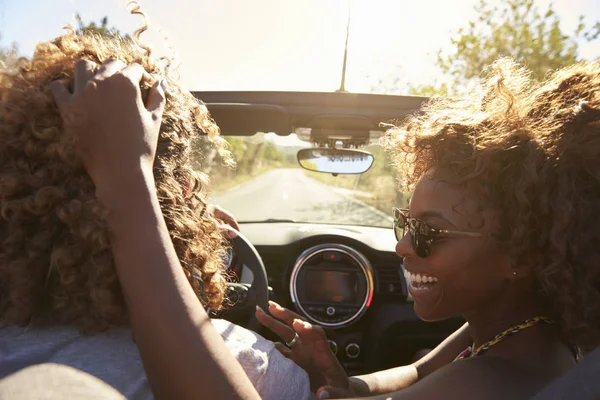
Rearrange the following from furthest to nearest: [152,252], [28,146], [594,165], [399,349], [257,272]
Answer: [399,349], [257,272], [594,165], [28,146], [152,252]

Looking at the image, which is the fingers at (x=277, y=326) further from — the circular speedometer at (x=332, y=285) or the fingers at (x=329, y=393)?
the circular speedometer at (x=332, y=285)

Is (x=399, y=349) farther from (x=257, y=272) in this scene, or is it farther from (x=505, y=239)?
(x=505, y=239)

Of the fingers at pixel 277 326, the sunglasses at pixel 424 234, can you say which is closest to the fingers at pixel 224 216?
the fingers at pixel 277 326

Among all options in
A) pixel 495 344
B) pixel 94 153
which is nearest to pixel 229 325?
pixel 94 153

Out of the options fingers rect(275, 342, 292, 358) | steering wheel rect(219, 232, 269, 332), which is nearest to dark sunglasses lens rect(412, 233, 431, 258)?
fingers rect(275, 342, 292, 358)

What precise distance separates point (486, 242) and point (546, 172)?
0.99 feet

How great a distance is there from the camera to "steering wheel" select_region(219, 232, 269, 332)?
9.57 ft

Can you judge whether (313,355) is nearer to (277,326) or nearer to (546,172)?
(277,326)

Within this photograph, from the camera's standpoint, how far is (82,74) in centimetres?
142

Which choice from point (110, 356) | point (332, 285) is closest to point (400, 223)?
point (110, 356)

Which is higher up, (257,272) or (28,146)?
(28,146)

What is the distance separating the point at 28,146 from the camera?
56.6 inches

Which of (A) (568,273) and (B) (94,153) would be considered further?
(A) (568,273)

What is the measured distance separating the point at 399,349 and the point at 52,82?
3254mm
